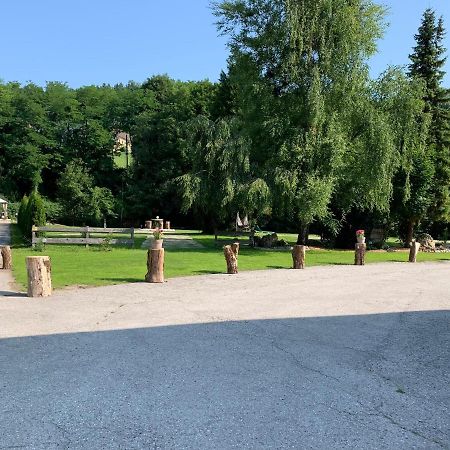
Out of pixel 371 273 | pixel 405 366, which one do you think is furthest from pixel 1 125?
pixel 405 366

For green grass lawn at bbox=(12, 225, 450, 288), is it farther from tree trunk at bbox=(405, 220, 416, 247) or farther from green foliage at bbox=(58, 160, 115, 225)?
green foliage at bbox=(58, 160, 115, 225)

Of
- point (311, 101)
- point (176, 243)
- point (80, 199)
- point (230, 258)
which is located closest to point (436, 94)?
point (311, 101)

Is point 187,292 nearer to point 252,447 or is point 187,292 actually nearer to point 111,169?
point 252,447

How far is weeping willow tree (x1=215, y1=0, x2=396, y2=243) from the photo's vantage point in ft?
71.5

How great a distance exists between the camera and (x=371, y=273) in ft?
48.3

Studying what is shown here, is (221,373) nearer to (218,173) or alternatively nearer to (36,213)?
(218,173)

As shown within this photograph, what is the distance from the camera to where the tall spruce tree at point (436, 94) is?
29.4m

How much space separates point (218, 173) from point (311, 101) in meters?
5.51

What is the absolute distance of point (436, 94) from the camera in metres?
30.4

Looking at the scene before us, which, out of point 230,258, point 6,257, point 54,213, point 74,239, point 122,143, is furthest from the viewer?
point 122,143

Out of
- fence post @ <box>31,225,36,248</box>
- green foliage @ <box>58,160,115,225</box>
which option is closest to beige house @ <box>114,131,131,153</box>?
green foliage @ <box>58,160,115,225</box>

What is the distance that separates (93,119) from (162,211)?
52.2 feet

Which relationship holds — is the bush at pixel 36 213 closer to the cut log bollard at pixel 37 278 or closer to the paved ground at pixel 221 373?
the cut log bollard at pixel 37 278

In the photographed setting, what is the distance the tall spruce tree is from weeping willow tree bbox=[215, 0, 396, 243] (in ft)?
25.1
